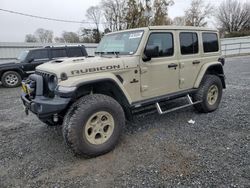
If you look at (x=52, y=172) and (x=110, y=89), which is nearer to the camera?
(x=52, y=172)

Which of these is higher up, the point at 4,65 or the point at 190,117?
the point at 4,65

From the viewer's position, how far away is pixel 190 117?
5.05m

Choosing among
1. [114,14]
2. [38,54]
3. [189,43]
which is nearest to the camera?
[189,43]

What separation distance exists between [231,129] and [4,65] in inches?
378

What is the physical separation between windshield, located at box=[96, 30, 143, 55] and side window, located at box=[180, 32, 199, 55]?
3.58 ft

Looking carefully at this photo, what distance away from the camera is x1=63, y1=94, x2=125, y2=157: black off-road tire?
319 cm

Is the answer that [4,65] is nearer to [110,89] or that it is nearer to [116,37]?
[116,37]

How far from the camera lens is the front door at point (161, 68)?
13.3 ft

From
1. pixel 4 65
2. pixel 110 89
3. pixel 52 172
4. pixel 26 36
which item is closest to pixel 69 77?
pixel 110 89

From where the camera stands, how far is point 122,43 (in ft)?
14.0

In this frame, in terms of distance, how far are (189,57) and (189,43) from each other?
31cm

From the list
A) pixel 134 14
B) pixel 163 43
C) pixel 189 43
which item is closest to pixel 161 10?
pixel 134 14

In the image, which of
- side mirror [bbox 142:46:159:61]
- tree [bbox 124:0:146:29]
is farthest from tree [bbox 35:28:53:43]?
side mirror [bbox 142:46:159:61]

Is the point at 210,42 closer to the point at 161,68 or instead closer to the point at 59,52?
the point at 161,68
